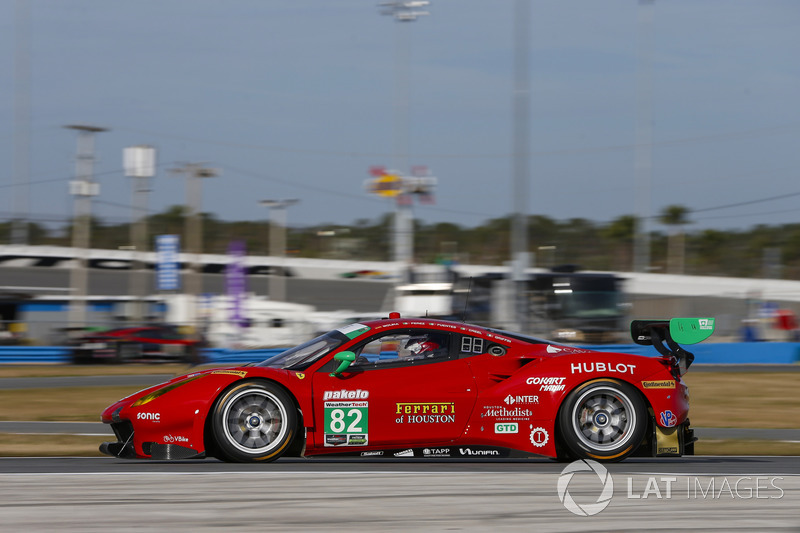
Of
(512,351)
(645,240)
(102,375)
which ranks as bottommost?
(102,375)

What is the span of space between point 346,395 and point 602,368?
74.8 inches

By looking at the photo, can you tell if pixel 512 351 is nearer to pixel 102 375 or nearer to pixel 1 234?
pixel 102 375

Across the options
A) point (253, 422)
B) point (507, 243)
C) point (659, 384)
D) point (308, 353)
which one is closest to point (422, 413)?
point (308, 353)

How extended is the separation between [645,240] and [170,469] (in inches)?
1281

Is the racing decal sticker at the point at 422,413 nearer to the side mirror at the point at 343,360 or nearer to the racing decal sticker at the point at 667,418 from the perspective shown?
the side mirror at the point at 343,360

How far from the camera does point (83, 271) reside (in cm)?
3450

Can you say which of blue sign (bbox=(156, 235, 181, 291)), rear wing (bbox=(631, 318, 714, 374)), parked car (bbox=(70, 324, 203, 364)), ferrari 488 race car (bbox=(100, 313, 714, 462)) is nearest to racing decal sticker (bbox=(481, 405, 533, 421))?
ferrari 488 race car (bbox=(100, 313, 714, 462))

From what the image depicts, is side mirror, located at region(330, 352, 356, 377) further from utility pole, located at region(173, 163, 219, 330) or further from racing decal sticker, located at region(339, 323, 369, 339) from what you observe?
utility pole, located at region(173, 163, 219, 330)

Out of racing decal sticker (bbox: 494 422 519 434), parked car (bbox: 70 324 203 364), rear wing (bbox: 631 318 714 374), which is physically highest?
rear wing (bbox: 631 318 714 374)

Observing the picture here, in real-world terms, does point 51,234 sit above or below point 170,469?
above

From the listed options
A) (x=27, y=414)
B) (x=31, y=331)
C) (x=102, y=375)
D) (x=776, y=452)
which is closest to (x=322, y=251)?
(x=31, y=331)

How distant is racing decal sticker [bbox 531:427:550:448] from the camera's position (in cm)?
648

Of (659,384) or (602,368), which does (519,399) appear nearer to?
(602,368)

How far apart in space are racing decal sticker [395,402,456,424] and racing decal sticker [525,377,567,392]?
0.66 metres
